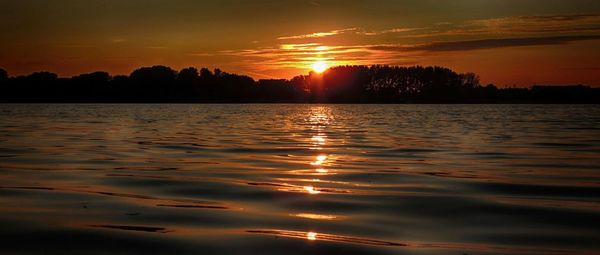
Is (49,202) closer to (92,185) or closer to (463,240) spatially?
(92,185)

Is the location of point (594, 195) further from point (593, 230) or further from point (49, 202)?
point (49, 202)

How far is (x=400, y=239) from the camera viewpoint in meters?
7.28

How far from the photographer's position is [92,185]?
11812 millimetres

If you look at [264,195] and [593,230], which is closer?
[593,230]

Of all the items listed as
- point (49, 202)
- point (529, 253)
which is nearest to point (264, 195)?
point (49, 202)

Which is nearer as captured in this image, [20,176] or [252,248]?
[252,248]

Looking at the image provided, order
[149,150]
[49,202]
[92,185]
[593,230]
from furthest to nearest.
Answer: [149,150]
[92,185]
[49,202]
[593,230]

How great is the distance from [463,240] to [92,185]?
7359 millimetres

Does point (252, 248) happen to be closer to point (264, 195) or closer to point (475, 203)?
point (264, 195)

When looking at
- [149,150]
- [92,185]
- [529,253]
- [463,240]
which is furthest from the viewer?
[149,150]

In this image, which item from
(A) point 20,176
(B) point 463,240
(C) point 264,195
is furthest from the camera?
(A) point 20,176

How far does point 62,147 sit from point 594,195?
1694 centimetres

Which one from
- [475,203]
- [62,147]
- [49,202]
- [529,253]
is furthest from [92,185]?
[62,147]

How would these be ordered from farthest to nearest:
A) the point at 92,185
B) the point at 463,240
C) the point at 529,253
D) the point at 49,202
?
the point at 92,185, the point at 49,202, the point at 463,240, the point at 529,253
